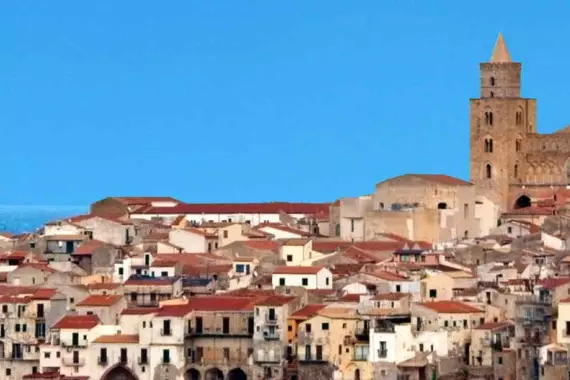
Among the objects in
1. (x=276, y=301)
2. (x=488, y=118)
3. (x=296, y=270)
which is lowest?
(x=276, y=301)

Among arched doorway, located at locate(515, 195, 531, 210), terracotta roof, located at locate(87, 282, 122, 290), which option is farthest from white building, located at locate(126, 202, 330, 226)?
terracotta roof, located at locate(87, 282, 122, 290)

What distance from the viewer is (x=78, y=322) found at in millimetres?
85375

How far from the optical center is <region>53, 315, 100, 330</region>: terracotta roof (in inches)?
3349

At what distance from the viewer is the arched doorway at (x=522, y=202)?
11231 centimetres

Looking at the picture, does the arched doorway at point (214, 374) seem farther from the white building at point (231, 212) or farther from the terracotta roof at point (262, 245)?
the white building at point (231, 212)

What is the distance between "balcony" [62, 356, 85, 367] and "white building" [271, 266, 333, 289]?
7473mm

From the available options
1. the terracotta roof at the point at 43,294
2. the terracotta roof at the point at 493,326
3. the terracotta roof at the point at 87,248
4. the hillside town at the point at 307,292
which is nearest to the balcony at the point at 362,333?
the hillside town at the point at 307,292

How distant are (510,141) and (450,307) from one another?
32324 mm

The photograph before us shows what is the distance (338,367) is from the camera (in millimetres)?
82312

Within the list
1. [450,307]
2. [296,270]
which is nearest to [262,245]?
[296,270]

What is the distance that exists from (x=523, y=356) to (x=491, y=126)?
35.2 m

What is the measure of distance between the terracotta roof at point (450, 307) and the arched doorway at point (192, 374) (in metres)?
6.79

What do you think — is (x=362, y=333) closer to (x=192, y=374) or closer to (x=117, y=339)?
(x=192, y=374)

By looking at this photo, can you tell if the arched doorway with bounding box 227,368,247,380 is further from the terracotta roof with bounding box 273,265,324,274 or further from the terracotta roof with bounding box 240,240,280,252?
the terracotta roof with bounding box 240,240,280,252
